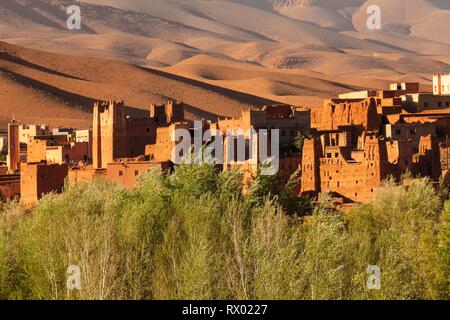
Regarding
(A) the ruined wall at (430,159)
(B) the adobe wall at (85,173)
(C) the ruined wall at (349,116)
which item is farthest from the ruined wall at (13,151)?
(A) the ruined wall at (430,159)

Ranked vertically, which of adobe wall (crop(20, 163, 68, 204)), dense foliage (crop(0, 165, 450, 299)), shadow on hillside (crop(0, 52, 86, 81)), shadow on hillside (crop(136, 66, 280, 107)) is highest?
shadow on hillside (crop(0, 52, 86, 81))

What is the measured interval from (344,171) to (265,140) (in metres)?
3.63

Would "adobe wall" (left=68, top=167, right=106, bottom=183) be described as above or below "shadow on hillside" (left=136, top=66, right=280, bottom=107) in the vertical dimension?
below

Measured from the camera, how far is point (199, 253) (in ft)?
83.1

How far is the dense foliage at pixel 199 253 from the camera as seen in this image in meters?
25.0

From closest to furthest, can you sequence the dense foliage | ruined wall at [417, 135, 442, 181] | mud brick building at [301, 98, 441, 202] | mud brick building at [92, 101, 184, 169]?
the dense foliage
mud brick building at [301, 98, 441, 202]
ruined wall at [417, 135, 442, 181]
mud brick building at [92, 101, 184, 169]

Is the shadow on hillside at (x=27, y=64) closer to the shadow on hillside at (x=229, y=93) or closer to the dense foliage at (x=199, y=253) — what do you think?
the shadow on hillside at (x=229, y=93)

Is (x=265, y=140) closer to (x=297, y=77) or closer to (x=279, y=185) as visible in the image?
(x=279, y=185)

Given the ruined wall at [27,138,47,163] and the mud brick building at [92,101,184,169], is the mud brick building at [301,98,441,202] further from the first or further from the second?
the ruined wall at [27,138,47,163]

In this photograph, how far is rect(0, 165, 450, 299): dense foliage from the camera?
24953 millimetres

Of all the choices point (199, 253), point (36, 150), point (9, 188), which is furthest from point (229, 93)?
point (199, 253)

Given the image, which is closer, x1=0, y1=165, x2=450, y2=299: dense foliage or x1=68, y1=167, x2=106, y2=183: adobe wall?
x1=0, y1=165, x2=450, y2=299: dense foliage

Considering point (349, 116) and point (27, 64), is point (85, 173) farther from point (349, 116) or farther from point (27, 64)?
point (27, 64)

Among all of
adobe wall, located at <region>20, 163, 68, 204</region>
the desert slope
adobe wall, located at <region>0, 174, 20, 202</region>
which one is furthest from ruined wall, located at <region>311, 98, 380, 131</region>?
the desert slope
